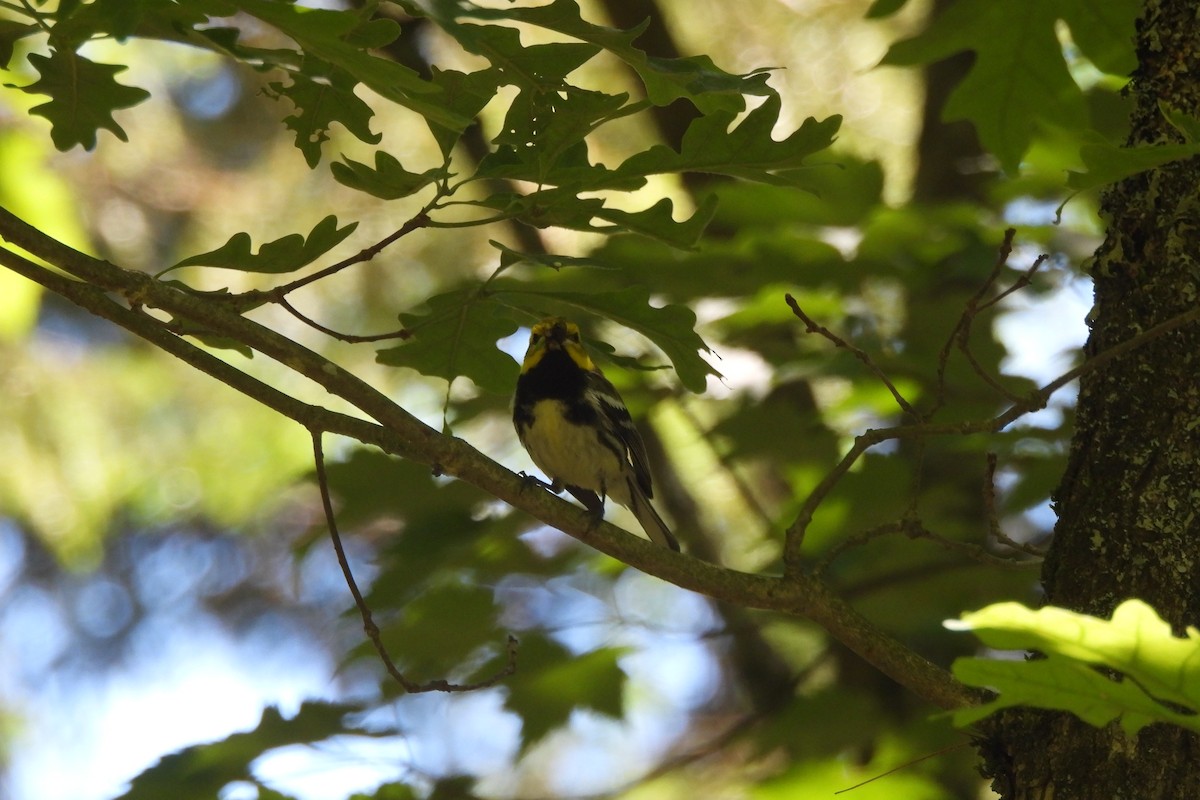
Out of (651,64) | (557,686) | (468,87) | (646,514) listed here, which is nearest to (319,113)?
(468,87)

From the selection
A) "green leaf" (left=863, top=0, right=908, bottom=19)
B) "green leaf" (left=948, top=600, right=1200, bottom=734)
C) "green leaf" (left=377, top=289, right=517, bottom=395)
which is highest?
"green leaf" (left=863, top=0, right=908, bottom=19)

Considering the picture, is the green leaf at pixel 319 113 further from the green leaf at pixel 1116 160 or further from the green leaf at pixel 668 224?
the green leaf at pixel 1116 160

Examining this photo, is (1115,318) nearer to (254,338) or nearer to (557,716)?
(254,338)

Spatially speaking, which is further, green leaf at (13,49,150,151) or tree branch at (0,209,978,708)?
green leaf at (13,49,150,151)

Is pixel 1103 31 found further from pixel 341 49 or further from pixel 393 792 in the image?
pixel 393 792

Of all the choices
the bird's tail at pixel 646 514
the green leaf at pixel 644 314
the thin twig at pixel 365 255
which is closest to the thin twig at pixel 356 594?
the thin twig at pixel 365 255

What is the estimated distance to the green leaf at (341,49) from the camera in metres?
1.40

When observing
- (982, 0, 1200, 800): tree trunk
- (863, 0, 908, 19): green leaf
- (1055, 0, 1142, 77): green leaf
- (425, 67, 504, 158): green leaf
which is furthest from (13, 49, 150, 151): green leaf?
(1055, 0, 1142, 77): green leaf

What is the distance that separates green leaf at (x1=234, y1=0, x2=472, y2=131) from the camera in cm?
140

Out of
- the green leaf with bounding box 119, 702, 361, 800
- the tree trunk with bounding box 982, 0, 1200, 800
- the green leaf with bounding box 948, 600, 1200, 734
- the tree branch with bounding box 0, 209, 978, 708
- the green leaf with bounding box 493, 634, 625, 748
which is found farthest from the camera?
the green leaf with bounding box 493, 634, 625, 748

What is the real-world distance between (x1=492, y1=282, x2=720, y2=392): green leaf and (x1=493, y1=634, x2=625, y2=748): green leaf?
4.30ft

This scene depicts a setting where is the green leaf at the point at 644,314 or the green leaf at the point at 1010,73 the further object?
the green leaf at the point at 1010,73

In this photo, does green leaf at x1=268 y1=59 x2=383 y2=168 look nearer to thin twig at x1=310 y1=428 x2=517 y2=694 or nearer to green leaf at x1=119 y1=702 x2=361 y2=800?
thin twig at x1=310 y1=428 x2=517 y2=694

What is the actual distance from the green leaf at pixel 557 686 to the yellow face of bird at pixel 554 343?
0.98m
